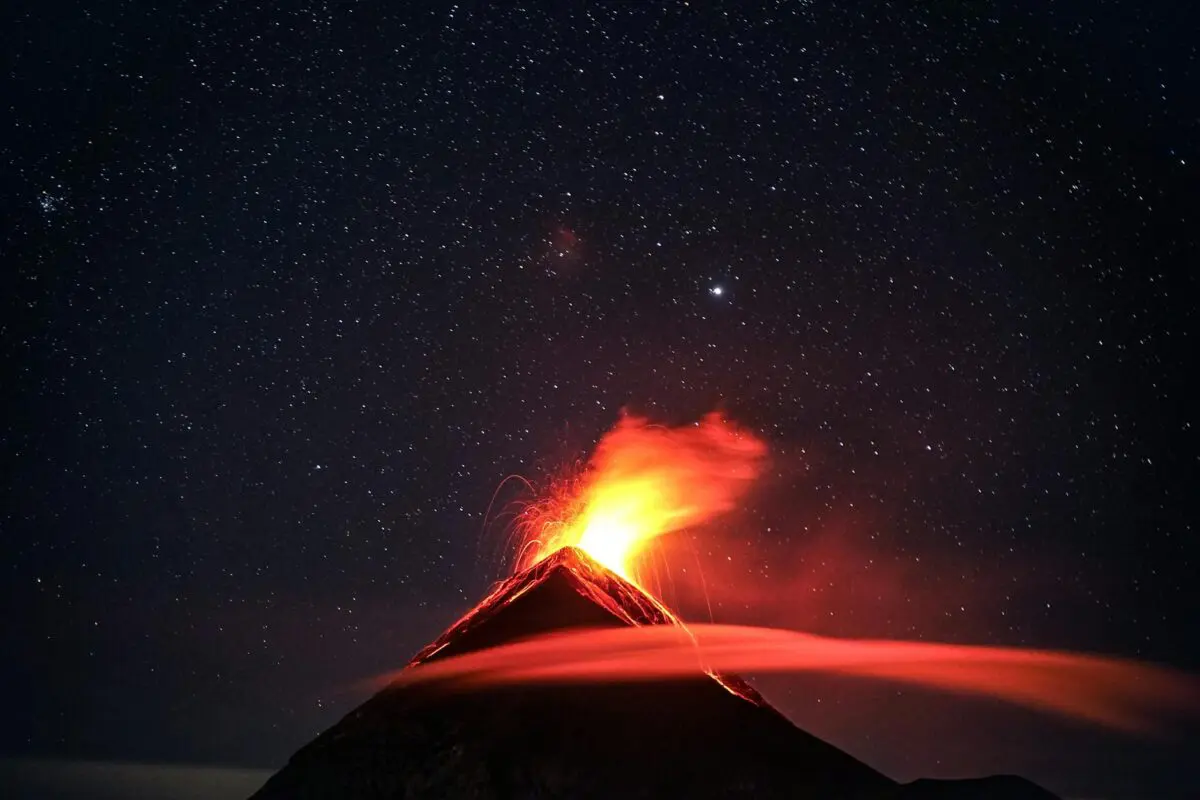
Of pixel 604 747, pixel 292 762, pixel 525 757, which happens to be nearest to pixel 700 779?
pixel 604 747

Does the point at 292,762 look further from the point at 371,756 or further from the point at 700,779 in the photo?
the point at 700,779

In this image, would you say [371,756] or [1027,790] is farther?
[371,756]

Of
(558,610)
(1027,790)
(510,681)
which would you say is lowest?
(1027,790)

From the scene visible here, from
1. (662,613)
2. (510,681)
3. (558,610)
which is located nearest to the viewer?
(510,681)

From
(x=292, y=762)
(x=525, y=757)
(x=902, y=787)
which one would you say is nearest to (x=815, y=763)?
(x=902, y=787)

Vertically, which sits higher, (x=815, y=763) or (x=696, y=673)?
(x=696, y=673)

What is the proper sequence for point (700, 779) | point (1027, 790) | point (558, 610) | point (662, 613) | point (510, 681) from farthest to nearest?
point (662, 613), point (558, 610), point (510, 681), point (700, 779), point (1027, 790)

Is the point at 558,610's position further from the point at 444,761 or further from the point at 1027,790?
the point at 1027,790
